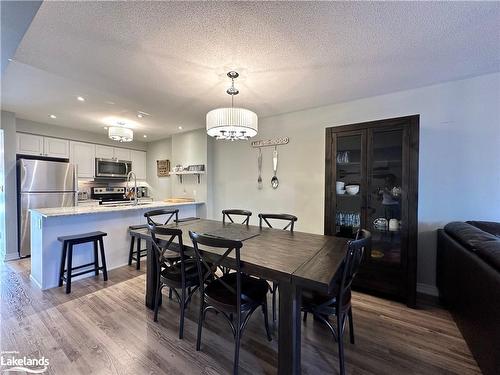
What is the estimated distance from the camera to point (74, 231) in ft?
9.59

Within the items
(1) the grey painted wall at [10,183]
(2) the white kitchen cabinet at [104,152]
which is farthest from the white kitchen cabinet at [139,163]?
(1) the grey painted wall at [10,183]

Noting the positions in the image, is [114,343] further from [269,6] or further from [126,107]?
[126,107]

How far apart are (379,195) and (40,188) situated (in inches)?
212

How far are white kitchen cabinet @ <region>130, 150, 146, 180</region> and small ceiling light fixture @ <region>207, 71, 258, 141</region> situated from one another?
177 inches

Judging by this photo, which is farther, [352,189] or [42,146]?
[42,146]

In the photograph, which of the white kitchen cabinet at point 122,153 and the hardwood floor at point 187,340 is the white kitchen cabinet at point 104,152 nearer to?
the white kitchen cabinet at point 122,153

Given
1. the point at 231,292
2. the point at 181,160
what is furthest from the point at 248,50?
the point at 181,160

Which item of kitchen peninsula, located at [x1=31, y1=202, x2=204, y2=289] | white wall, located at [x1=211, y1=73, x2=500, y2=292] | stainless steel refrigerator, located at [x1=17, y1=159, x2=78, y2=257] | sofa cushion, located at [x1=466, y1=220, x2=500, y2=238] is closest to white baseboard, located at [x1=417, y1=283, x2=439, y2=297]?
white wall, located at [x1=211, y1=73, x2=500, y2=292]

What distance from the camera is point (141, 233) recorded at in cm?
223

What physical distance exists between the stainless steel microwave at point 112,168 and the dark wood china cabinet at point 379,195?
4.90 m

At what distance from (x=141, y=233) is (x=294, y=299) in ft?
5.43

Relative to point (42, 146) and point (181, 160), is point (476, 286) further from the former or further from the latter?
point (42, 146)

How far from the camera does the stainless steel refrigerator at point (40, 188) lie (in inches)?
145

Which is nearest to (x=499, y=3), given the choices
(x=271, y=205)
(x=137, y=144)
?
(x=271, y=205)
